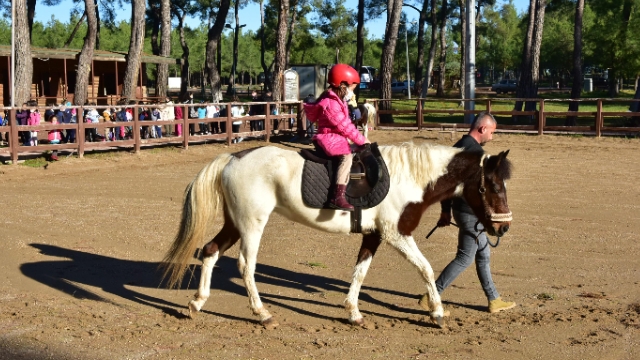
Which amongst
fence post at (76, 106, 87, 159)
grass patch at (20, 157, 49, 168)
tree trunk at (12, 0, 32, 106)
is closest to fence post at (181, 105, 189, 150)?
fence post at (76, 106, 87, 159)

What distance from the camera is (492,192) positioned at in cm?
640

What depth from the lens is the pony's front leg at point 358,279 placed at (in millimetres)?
6391

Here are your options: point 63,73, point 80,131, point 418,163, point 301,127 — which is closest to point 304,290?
point 418,163

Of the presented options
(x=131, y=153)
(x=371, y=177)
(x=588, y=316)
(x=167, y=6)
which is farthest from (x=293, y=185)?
(x=167, y=6)

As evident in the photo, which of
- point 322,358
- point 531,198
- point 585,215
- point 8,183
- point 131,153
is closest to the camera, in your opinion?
point 322,358

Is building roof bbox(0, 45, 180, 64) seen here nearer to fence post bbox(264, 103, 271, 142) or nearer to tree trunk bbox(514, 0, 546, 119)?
fence post bbox(264, 103, 271, 142)

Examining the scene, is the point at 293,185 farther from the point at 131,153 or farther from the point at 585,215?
the point at 131,153

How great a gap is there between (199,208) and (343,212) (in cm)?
124

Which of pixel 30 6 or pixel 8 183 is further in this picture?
pixel 30 6

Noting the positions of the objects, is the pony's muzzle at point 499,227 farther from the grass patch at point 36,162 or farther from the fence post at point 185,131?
the fence post at point 185,131

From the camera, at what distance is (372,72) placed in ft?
261

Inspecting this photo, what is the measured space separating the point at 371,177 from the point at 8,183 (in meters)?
10.5

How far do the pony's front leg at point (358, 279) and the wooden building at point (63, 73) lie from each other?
26581 millimetres

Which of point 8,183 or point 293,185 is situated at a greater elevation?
point 293,185
